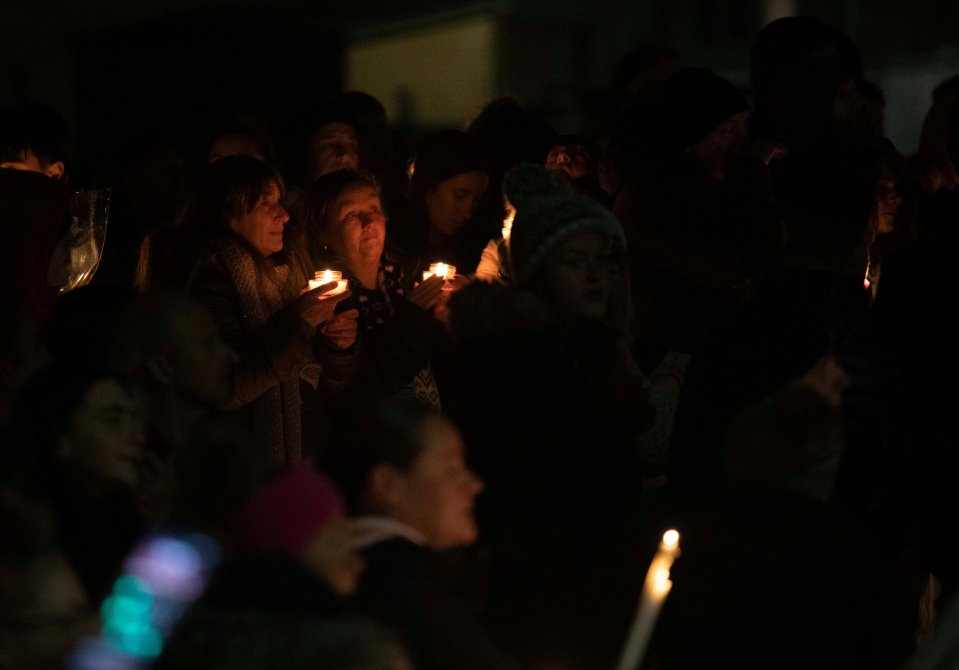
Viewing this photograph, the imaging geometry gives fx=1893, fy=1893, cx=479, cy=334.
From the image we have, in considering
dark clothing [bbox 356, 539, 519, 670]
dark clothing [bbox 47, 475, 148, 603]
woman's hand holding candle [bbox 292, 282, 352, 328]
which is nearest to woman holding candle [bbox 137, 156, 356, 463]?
woman's hand holding candle [bbox 292, 282, 352, 328]

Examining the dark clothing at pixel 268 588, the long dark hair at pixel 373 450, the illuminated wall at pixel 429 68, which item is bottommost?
the illuminated wall at pixel 429 68

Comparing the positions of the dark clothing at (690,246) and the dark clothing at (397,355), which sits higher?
the dark clothing at (690,246)

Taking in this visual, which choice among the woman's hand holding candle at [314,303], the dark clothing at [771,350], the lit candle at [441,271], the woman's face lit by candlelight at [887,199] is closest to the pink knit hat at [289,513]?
the dark clothing at [771,350]

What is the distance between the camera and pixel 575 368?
5320 mm

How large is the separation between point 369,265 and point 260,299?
1.31 ft

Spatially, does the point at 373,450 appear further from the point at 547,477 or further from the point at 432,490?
the point at 547,477

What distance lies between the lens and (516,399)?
5199mm

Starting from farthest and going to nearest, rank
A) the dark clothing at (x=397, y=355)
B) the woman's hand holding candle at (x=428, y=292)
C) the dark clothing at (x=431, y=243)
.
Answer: the dark clothing at (x=431, y=243), the woman's hand holding candle at (x=428, y=292), the dark clothing at (x=397, y=355)

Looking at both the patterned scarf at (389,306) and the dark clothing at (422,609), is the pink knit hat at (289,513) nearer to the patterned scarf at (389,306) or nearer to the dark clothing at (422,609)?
the dark clothing at (422,609)

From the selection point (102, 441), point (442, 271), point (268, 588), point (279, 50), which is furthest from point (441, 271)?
point (279, 50)

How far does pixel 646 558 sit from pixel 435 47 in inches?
879

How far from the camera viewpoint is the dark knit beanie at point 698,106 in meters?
6.78

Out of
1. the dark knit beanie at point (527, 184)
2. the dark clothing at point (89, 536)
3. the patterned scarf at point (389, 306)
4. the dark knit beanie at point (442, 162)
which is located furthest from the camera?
the dark knit beanie at point (442, 162)

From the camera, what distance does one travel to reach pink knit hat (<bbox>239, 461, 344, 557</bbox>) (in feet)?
12.3
